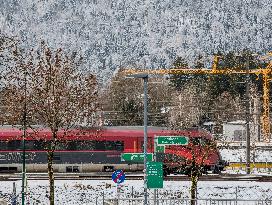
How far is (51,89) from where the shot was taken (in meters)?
27.7

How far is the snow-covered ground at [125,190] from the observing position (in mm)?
31281

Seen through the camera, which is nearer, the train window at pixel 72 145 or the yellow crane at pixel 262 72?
the train window at pixel 72 145

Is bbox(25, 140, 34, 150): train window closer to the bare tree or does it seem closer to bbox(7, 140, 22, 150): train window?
bbox(7, 140, 22, 150): train window

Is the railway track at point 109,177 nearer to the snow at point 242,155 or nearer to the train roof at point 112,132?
the train roof at point 112,132

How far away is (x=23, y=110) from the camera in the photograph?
29000 millimetres

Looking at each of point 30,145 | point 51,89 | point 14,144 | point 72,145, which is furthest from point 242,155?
point 51,89

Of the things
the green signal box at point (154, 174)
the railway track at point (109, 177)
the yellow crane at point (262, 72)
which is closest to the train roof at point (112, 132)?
the railway track at point (109, 177)

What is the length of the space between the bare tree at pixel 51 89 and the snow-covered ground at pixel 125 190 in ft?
12.1

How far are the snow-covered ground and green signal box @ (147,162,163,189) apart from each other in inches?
243

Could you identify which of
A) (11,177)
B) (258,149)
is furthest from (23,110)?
(258,149)

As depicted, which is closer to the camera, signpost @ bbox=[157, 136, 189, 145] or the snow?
signpost @ bbox=[157, 136, 189, 145]

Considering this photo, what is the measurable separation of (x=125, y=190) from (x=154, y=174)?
490 inches

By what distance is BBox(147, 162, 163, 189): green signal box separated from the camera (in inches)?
906

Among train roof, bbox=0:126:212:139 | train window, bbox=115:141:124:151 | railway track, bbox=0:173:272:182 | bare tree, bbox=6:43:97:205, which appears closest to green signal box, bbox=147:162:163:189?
bare tree, bbox=6:43:97:205
